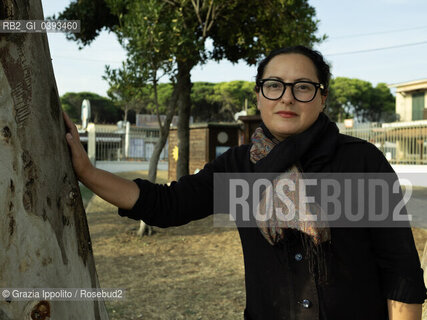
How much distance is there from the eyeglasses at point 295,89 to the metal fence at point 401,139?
14443mm

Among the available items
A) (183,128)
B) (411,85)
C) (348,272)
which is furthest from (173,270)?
(411,85)

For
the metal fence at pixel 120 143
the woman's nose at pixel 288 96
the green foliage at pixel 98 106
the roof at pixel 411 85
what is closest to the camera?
the woman's nose at pixel 288 96

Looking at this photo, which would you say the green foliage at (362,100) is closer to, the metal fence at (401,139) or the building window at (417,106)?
the building window at (417,106)

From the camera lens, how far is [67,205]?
1.70 meters

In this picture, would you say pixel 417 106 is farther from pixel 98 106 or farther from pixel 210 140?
pixel 98 106

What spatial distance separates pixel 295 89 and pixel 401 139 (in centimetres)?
1602

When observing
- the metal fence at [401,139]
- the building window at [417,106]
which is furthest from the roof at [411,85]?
the metal fence at [401,139]

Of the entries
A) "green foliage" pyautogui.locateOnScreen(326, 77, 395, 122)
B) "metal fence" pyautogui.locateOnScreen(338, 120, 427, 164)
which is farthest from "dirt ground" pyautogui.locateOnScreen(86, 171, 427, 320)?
"green foliage" pyautogui.locateOnScreen(326, 77, 395, 122)

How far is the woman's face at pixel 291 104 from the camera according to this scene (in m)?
1.86

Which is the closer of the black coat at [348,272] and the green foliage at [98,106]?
the black coat at [348,272]

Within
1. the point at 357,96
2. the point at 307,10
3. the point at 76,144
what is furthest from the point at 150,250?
the point at 357,96

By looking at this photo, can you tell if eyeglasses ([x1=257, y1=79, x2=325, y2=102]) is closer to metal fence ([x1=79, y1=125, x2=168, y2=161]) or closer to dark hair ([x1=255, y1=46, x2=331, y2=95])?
dark hair ([x1=255, y1=46, x2=331, y2=95])

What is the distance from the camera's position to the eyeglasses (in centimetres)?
186

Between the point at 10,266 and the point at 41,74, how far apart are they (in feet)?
2.37
